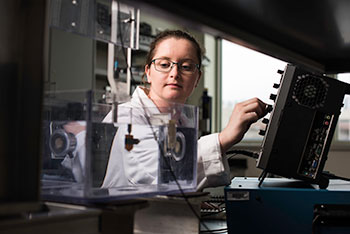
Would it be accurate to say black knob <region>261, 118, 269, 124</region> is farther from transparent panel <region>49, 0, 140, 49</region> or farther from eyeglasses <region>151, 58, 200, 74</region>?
eyeglasses <region>151, 58, 200, 74</region>

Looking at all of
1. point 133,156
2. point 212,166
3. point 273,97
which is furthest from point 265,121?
point 133,156

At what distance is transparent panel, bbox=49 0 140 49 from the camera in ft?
3.19

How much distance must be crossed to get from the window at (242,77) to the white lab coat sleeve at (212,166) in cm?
320

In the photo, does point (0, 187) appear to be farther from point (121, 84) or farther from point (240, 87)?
point (240, 87)

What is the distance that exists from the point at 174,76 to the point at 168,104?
54 centimetres

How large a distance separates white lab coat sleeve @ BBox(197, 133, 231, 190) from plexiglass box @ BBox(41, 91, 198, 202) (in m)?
0.13

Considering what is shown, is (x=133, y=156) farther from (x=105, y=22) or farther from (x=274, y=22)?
(x=274, y=22)

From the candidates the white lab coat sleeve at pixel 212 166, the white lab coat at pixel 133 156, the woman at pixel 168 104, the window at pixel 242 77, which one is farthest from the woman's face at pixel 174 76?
the window at pixel 242 77

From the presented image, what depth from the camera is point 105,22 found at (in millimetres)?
976

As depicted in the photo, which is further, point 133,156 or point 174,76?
point 174,76

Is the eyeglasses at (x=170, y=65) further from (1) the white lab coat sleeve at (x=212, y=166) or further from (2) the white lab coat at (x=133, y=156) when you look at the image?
(2) the white lab coat at (x=133, y=156)

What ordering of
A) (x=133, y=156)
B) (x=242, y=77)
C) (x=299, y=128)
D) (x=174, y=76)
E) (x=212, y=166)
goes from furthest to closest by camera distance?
(x=242, y=77) → (x=174, y=76) → (x=212, y=166) → (x=299, y=128) → (x=133, y=156)

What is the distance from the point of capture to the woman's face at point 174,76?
56.4 inches

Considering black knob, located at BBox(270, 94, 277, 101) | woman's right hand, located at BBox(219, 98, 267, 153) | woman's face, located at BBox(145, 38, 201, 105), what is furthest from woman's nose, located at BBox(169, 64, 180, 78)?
black knob, located at BBox(270, 94, 277, 101)
